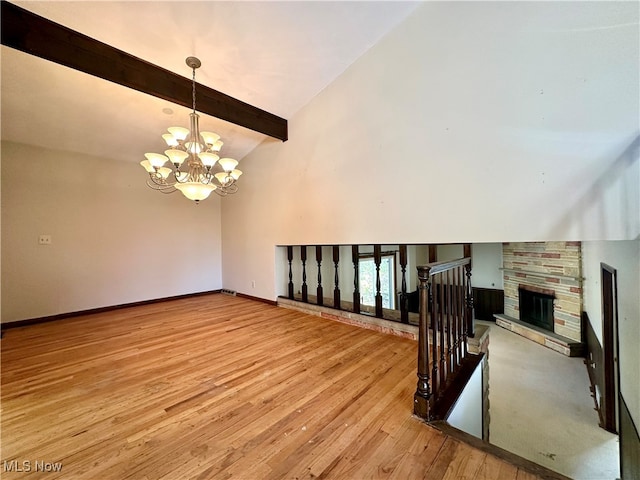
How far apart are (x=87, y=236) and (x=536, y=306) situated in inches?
346

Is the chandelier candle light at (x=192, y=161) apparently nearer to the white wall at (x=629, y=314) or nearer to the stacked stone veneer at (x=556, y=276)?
the white wall at (x=629, y=314)

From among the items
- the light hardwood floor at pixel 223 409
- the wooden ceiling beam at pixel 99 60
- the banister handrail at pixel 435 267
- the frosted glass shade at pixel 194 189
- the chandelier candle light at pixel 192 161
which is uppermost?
the wooden ceiling beam at pixel 99 60

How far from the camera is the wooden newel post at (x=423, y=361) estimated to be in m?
1.63

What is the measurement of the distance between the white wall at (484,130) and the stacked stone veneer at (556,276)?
12.9 feet

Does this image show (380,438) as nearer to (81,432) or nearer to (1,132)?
(81,432)

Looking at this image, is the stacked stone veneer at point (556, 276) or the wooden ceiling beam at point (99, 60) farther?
the stacked stone veneer at point (556, 276)

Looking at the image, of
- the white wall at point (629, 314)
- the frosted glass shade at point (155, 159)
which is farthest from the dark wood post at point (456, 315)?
the frosted glass shade at point (155, 159)

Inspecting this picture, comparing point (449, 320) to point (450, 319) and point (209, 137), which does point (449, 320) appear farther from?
point (209, 137)

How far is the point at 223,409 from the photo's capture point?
1.74 metres

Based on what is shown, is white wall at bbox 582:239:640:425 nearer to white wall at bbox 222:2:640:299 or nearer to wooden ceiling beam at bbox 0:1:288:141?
white wall at bbox 222:2:640:299

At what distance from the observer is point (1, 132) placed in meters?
3.36

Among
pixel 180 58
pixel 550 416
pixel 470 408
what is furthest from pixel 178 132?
pixel 550 416

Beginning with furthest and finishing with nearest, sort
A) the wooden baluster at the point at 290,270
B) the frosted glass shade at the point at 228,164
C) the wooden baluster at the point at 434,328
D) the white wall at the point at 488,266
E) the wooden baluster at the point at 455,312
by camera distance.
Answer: the white wall at the point at 488,266 < the wooden baluster at the point at 290,270 < the frosted glass shade at the point at 228,164 < the wooden baluster at the point at 455,312 < the wooden baluster at the point at 434,328

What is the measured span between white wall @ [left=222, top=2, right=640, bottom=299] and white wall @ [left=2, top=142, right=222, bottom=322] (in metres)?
3.16
